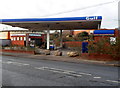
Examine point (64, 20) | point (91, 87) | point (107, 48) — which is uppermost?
point (64, 20)

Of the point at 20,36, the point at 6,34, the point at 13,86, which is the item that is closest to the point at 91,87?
the point at 13,86

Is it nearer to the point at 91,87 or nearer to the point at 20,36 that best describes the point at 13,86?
the point at 91,87

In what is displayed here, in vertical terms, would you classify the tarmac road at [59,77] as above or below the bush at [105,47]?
below

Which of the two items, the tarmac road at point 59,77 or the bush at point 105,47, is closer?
the tarmac road at point 59,77

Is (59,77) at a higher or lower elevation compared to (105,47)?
lower

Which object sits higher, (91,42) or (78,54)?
(91,42)

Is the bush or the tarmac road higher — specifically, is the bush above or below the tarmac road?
above

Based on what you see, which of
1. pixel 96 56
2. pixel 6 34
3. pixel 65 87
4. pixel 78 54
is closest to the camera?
pixel 65 87

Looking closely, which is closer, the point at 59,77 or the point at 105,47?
the point at 59,77

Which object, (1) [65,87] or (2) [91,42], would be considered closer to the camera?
(1) [65,87]

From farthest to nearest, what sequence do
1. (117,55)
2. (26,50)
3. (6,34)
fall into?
(6,34) → (26,50) → (117,55)

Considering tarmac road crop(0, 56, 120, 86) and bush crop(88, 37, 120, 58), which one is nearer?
tarmac road crop(0, 56, 120, 86)

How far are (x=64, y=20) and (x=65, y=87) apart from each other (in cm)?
2162

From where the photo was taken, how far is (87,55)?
62.5ft
